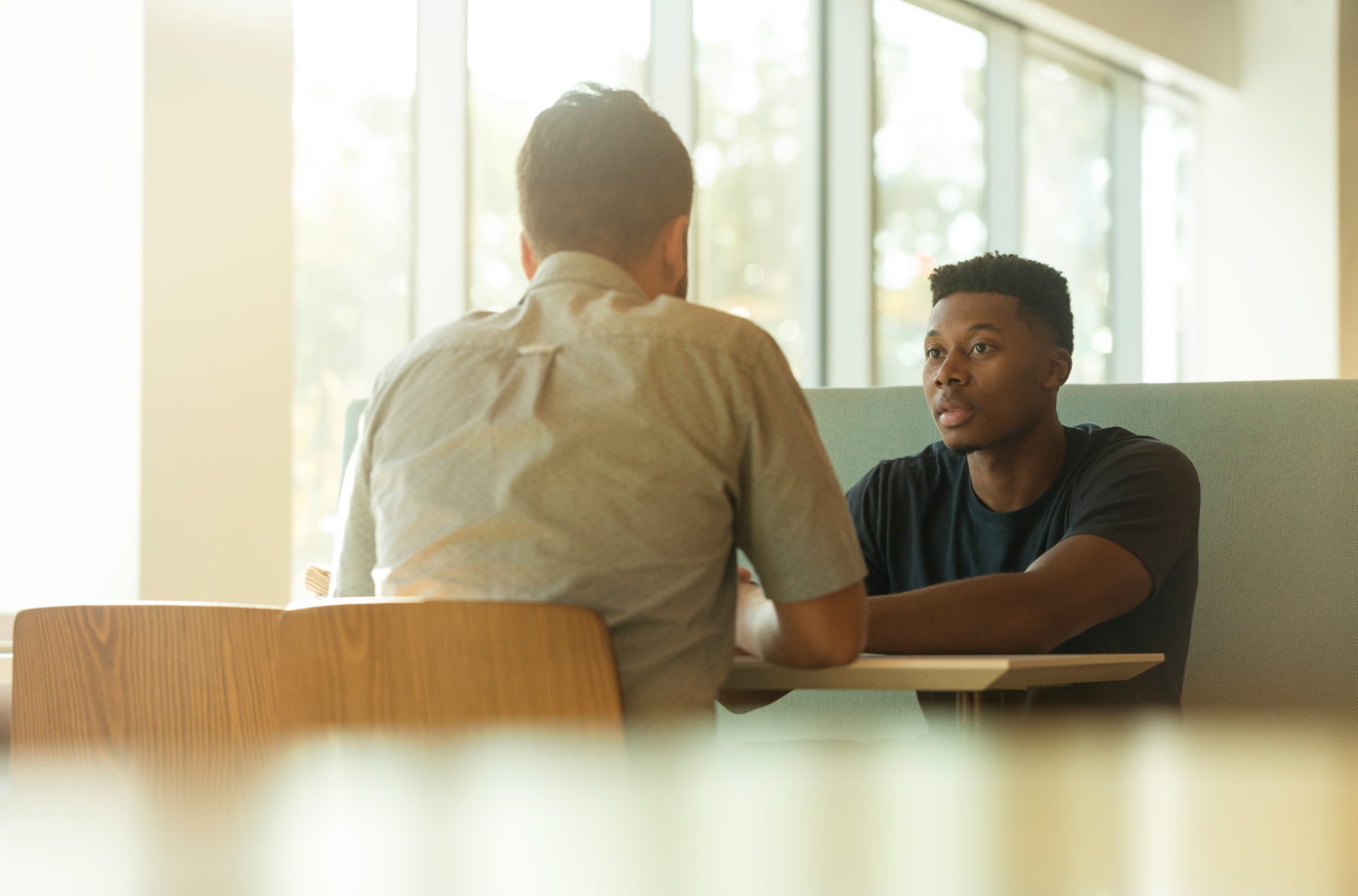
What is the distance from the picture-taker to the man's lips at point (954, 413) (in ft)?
6.23

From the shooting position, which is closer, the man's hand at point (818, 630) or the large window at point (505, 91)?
the man's hand at point (818, 630)

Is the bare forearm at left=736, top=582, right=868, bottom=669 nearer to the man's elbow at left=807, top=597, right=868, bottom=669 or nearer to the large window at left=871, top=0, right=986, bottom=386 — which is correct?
the man's elbow at left=807, top=597, right=868, bottom=669

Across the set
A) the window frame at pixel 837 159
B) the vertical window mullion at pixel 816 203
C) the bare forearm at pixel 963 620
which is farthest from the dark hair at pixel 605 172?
the vertical window mullion at pixel 816 203

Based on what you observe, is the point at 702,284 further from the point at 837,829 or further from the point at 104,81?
the point at 837,829

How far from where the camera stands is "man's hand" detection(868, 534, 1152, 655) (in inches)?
53.9

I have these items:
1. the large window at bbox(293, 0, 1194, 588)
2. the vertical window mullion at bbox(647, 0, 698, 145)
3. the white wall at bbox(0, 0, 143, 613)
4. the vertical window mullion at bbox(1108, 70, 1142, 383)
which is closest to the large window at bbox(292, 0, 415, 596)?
the large window at bbox(293, 0, 1194, 588)

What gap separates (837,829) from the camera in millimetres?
153

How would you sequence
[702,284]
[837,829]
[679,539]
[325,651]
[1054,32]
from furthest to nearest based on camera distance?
[1054,32] < [702,284] < [679,539] < [325,651] < [837,829]

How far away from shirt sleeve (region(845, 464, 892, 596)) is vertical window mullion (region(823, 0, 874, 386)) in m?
3.42

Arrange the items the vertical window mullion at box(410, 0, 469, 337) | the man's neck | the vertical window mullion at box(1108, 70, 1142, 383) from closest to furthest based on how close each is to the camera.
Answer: the man's neck, the vertical window mullion at box(410, 0, 469, 337), the vertical window mullion at box(1108, 70, 1142, 383)

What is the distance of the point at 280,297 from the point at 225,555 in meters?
0.63

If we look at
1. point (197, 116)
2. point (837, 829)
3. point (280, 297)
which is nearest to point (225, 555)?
point (280, 297)

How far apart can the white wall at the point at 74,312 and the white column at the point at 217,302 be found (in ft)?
0.16

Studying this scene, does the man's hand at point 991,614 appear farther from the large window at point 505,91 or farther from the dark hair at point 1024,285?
the large window at point 505,91
